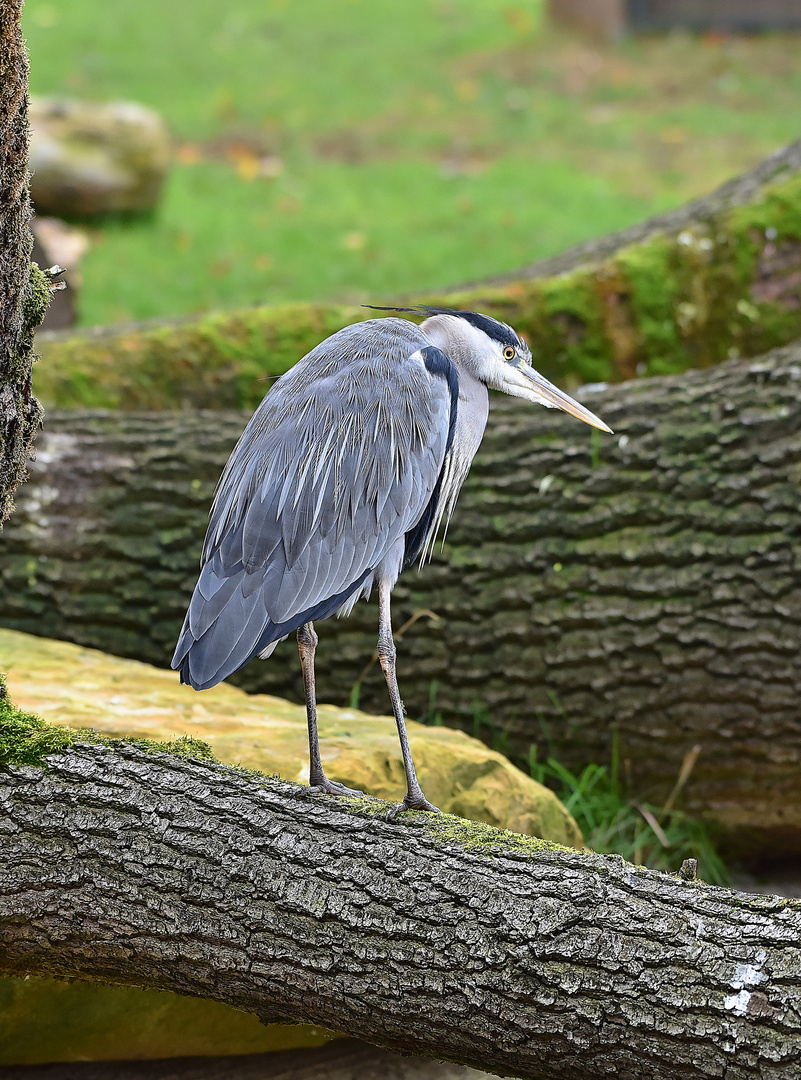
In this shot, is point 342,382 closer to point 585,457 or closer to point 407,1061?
point 585,457

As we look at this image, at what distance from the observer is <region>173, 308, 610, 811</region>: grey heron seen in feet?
8.13

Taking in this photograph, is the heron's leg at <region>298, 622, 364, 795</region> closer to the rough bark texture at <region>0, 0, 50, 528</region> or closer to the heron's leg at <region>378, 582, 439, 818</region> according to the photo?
the heron's leg at <region>378, 582, 439, 818</region>

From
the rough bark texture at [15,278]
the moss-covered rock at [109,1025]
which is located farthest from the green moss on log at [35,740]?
the moss-covered rock at [109,1025]

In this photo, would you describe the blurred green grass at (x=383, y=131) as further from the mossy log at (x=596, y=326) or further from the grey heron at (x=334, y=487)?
the grey heron at (x=334, y=487)

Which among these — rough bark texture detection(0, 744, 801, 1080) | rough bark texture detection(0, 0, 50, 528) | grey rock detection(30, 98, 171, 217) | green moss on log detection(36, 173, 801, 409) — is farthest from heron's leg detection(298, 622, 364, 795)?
grey rock detection(30, 98, 171, 217)

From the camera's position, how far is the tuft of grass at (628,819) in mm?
3883

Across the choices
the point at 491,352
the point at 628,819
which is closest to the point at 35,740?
the point at 491,352

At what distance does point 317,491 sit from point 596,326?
261 cm

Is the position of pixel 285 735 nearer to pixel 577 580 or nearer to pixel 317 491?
pixel 317 491

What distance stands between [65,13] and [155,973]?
12693mm

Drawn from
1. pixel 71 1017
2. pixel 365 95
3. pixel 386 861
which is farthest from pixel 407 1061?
pixel 365 95

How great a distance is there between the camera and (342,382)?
2.64 meters

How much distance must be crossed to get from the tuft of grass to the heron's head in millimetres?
1494

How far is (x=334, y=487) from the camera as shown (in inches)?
103
